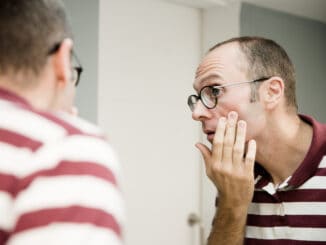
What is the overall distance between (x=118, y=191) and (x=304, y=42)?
286 cm

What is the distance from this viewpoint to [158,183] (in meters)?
2.46

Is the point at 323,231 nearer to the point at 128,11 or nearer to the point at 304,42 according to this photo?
the point at 128,11

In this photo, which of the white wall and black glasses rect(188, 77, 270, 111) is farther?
the white wall

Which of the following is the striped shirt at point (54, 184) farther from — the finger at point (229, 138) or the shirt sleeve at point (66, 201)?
the finger at point (229, 138)

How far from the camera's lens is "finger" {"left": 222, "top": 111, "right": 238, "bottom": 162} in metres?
1.33

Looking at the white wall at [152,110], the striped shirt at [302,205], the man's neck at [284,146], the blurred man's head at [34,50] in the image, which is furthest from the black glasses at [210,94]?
the white wall at [152,110]

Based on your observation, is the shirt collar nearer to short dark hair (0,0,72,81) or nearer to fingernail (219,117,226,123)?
fingernail (219,117,226,123)

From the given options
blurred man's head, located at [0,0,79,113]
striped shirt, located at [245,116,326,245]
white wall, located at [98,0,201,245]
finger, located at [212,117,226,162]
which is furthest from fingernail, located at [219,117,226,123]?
white wall, located at [98,0,201,245]

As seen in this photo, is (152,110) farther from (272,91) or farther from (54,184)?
(54,184)

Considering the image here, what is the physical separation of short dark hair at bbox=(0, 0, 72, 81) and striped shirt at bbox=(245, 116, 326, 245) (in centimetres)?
86

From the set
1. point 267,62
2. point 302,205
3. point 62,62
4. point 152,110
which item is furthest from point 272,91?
point 152,110

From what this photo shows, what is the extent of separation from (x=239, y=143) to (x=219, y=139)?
6 cm

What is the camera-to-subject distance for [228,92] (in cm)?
134

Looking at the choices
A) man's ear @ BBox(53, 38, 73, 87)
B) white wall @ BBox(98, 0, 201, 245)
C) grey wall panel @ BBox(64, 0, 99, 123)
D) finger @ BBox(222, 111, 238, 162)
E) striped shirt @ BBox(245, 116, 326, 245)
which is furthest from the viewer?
white wall @ BBox(98, 0, 201, 245)
